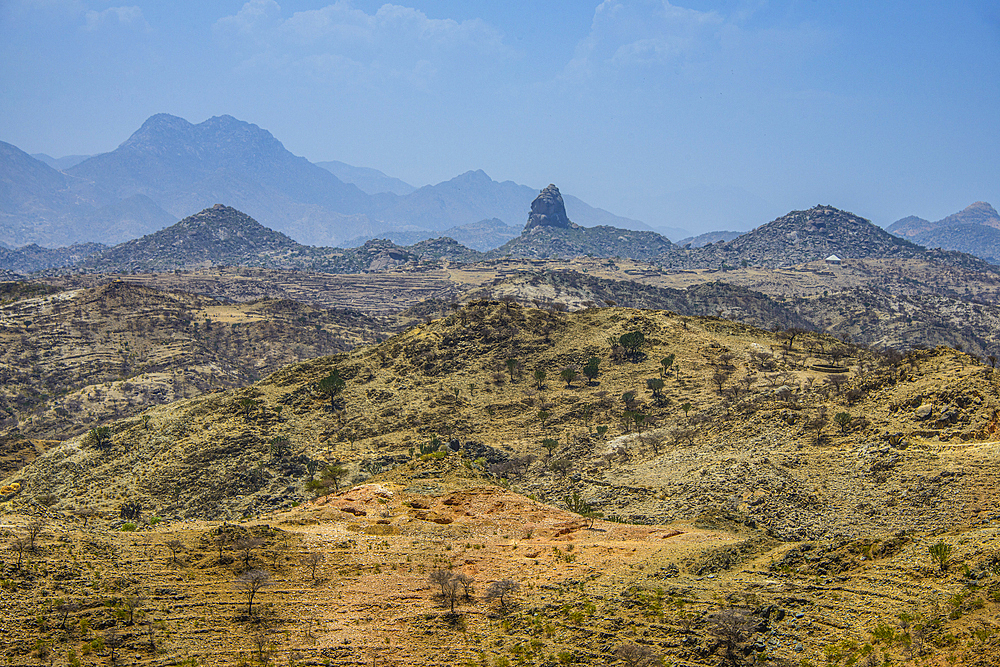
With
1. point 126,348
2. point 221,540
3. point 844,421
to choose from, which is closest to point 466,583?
point 221,540

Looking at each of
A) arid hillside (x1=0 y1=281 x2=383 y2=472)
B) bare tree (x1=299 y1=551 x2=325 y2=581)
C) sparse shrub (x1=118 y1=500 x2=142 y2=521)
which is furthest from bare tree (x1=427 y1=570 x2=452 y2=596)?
arid hillside (x1=0 y1=281 x2=383 y2=472)

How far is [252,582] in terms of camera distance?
81.1ft

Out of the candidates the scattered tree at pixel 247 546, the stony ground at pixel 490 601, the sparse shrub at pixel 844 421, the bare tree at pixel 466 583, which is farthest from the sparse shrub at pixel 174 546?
the sparse shrub at pixel 844 421

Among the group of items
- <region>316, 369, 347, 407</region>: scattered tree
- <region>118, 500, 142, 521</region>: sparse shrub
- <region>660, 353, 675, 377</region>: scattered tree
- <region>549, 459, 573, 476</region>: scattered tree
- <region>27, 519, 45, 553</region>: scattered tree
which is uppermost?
<region>660, 353, 675, 377</region>: scattered tree

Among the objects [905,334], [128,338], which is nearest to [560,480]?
[128,338]

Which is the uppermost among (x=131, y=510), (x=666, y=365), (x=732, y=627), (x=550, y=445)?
(x=666, y=365)

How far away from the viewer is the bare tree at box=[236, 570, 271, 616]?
966 inches

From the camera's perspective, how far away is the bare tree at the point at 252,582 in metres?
24.5

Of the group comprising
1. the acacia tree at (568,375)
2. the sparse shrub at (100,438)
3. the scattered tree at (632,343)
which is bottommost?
the sparse shrub at (100,438)

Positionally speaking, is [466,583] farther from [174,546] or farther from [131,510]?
[131,510]

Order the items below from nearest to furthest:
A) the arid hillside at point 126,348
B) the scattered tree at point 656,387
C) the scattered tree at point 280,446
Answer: the scattered tree at point 280,446 → the scattered tree at point 656,387 → the arid hillside at point 126,348

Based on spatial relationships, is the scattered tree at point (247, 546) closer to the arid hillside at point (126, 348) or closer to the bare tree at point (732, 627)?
the bare tree at point (732, 627)

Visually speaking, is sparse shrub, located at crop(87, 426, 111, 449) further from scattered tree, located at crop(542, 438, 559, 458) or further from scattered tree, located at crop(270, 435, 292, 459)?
scattered tree, located at crop(542, 438, 559, 458)

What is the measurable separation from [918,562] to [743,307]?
617ft
